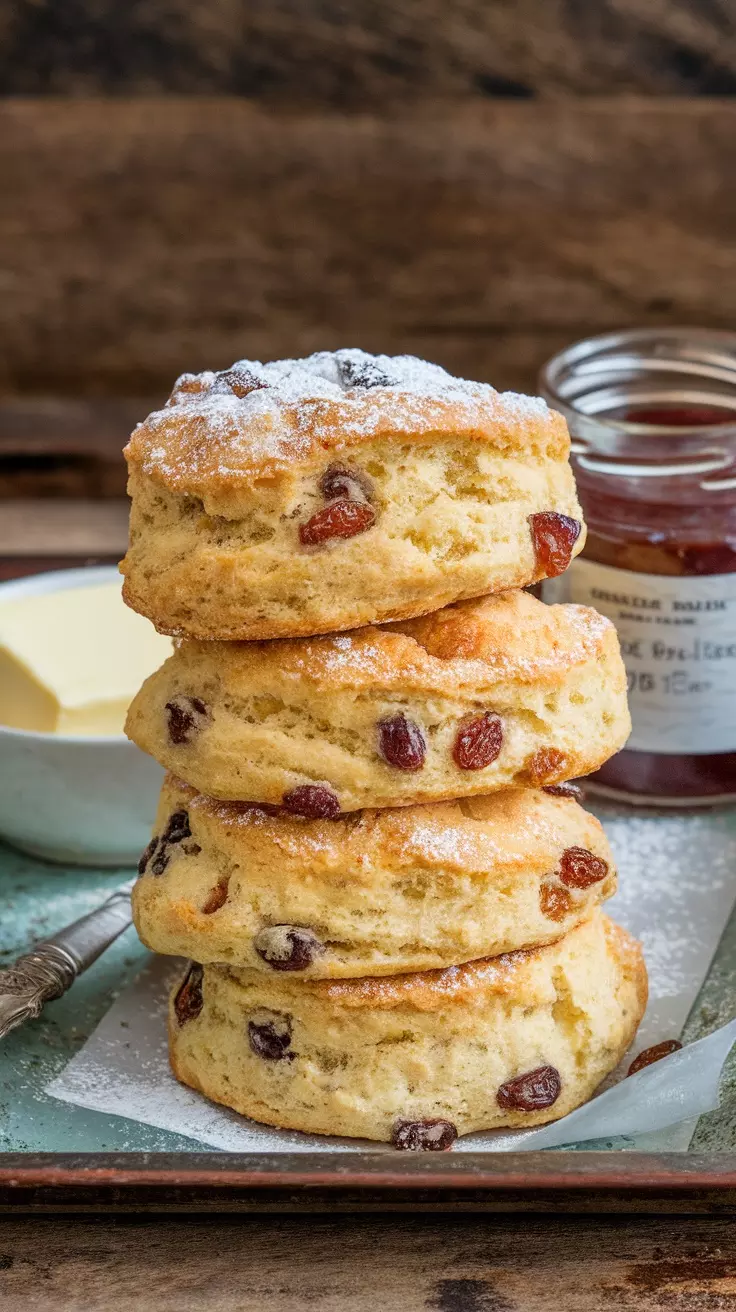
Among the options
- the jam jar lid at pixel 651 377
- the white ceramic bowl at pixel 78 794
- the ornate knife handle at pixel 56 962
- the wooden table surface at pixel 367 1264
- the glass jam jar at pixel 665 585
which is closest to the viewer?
the wooden table surface at pixel 367 1264

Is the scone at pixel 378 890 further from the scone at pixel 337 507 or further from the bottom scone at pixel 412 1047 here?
the scone at pixel 337 507

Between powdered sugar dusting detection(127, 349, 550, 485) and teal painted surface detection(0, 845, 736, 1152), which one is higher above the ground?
powdered sugar dusting detection(127, 349, 550, 485)

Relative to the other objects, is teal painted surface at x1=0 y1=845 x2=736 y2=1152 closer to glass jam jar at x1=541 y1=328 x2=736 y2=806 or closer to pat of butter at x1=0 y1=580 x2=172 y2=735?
pat of butter at x1=0 y1=580 x2=172 y2=735

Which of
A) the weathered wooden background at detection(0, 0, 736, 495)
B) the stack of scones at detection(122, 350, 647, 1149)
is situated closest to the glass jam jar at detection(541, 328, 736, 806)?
the stack of scones at detection(122, 350, 647, 1149)

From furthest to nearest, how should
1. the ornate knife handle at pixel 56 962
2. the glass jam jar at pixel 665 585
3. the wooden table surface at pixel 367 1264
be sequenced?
1. the glass jam jar at pixel 665 585
2. the ornate knife handle at pixel 56 962
3. the wooden table surface at pixel 367 1264

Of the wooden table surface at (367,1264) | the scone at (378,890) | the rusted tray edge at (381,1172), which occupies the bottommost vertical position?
the wooden table surface at (367,1264)

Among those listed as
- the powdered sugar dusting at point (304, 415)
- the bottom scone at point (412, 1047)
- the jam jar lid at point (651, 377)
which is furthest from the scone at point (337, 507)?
the jam jar lid at point (651, 377)

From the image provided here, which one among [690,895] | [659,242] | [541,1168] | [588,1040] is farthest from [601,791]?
[659,242]
